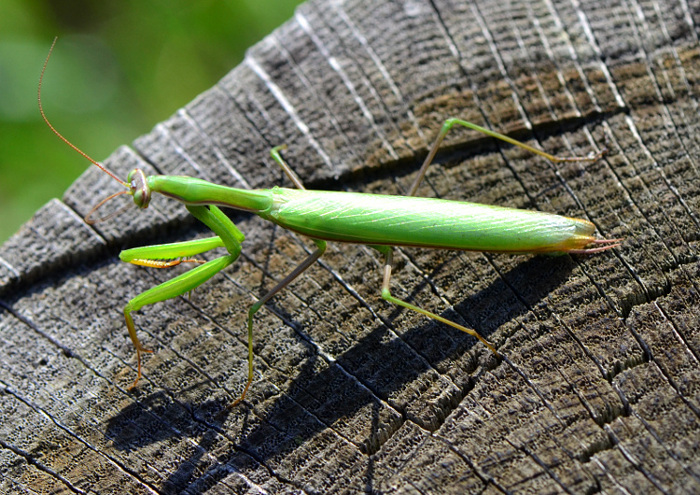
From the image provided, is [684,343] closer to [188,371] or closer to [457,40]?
[457,40]

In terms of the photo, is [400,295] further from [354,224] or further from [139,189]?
[139,189]

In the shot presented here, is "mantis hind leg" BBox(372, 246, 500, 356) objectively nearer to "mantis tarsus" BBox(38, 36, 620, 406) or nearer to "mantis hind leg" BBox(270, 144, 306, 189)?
"mantis tarsus" BBox(38, 36, 620, 406)

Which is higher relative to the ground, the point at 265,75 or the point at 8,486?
the point at 265,75

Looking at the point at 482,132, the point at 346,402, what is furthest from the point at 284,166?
the point at 346,402

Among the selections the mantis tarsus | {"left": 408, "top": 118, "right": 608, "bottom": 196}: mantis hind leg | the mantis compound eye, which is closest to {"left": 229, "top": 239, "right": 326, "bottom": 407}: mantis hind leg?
the mantis tarsus

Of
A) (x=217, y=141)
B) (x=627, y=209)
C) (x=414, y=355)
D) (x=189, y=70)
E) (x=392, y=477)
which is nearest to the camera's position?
(x=392, y=477)

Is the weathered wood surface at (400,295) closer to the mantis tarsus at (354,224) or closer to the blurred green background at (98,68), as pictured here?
the mantis tarsus at (354,224)

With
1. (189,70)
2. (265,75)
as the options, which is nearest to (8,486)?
(265,75)
